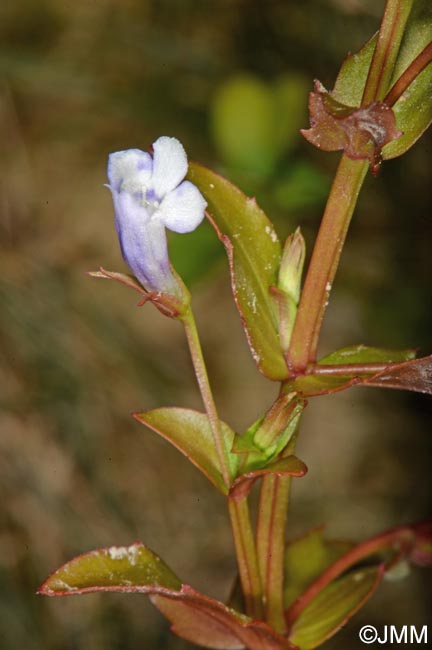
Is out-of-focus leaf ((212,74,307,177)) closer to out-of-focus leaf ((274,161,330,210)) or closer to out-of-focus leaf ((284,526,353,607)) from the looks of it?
out-of-focus leaf ((274,161,330,210))

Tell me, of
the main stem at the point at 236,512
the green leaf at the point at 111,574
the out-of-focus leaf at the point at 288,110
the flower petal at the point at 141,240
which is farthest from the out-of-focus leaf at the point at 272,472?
the out-of-focus leaf at the point at 288,110

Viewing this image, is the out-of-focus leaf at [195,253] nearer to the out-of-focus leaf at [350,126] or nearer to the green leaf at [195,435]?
the green leaf at [195,435]

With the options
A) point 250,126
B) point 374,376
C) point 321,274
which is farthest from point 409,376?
point 250,126

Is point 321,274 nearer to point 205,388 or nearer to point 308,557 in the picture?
point 205,388

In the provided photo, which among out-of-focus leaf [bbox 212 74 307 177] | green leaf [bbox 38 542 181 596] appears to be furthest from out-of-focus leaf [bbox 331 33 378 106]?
out-of-focus leaf [bbox 212 74 307 177]

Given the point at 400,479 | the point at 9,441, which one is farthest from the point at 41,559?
the point at 400,479
